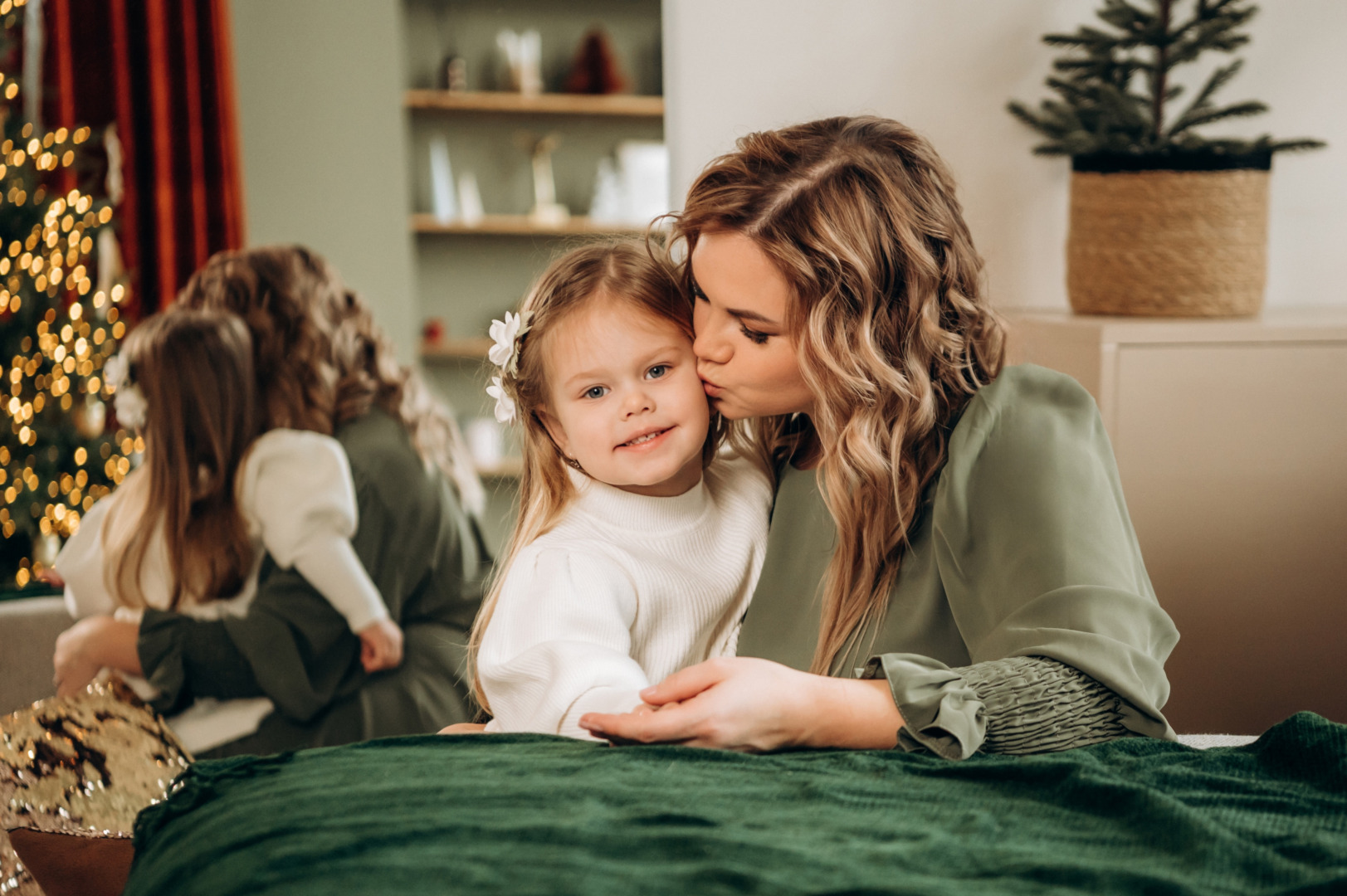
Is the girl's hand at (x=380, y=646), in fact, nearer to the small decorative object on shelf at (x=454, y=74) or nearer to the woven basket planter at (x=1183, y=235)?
the woven basket planter at (x=1183, y=235)

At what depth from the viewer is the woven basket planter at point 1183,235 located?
1704 mm

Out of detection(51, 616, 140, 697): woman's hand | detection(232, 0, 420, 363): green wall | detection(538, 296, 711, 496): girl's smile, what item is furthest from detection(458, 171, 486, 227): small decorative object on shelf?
detection(538, 296, 711, 496): girl's smile

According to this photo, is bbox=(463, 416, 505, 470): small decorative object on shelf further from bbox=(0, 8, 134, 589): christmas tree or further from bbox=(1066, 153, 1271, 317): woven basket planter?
bbox=(1066, 153, 1271, 317): woven basket planter

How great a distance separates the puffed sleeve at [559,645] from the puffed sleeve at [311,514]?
3.33ft

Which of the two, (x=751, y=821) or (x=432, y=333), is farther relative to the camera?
(x=432, y=333)

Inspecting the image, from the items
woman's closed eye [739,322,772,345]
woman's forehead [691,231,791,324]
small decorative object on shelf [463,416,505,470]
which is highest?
woman's forehead [691,231,791,324]

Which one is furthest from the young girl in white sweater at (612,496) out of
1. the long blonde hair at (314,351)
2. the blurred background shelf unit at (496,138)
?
the blurred background shelf unit at (496,138)

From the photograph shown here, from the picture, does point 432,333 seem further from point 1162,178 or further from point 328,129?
point 1162,178

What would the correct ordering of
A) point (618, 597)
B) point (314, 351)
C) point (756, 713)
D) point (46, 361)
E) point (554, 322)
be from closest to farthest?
point (756, 713), point (618, 597), point (554, 322), point (314, 351), point (46, 361)

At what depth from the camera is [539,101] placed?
3607mm

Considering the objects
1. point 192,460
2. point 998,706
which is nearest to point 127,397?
point 192,460

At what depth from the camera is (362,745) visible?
838mm

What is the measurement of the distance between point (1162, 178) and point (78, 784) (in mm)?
1924

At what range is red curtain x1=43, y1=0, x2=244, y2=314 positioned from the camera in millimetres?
3205
